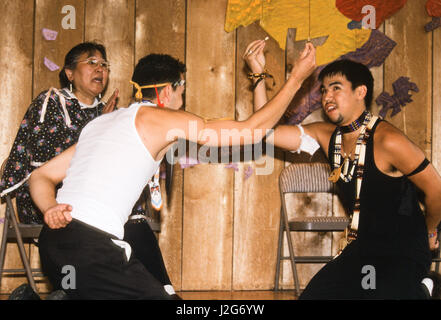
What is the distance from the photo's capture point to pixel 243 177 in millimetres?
3627

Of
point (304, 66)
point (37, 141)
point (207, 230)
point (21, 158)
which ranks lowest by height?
point (207, 230)

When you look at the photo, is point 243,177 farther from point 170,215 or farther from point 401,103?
point 401,103

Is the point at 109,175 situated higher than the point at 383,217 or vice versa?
the point at 109,175

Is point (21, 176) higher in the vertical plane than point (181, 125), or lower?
lower

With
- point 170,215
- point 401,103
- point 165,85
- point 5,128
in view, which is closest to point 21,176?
point 5,128

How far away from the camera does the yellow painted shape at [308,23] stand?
361cm

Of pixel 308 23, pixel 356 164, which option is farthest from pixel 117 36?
pixel 356 164

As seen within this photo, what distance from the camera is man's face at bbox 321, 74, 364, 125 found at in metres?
2.49

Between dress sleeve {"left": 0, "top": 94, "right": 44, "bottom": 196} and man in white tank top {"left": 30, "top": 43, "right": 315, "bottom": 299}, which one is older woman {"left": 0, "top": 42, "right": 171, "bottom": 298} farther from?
man in white tank top {"left": 30, "top": 43, "right": 315, "bottom": 299}

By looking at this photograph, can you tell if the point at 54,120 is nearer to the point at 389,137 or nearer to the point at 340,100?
the point at 340,100

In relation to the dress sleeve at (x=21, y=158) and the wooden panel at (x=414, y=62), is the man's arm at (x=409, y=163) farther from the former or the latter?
the dress sleeve at (x=21, y=158)

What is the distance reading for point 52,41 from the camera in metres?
3.48

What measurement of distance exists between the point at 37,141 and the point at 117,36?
0.95 metres

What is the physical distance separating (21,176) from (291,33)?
6.59 ft
